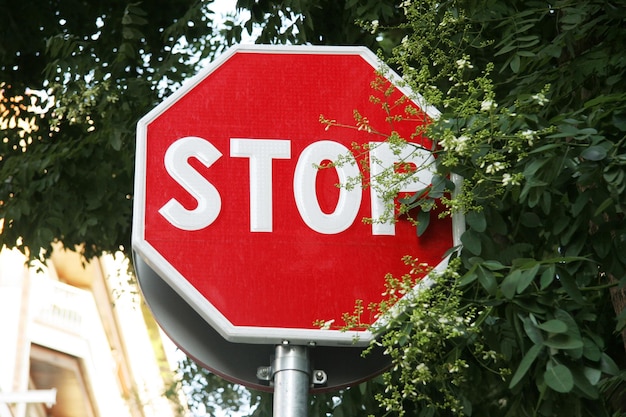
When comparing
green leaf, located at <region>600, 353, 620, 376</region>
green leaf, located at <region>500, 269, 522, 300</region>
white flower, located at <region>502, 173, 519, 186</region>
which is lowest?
green leaf, located at <region>600, 353, 620, 376</region>

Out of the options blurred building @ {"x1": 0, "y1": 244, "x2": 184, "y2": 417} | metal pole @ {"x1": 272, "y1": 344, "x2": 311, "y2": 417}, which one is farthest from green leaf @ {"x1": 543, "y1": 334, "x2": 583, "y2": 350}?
blurred building @ {"x1": 0, "y1": 244, "x2": 184, "y2": 417}

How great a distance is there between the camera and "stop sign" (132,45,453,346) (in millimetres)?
2293

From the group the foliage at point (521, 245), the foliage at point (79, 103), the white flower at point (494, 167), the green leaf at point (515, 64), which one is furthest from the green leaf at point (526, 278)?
the foliage at point (79, 103)

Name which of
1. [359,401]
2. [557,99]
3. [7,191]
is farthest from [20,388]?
[557,99]

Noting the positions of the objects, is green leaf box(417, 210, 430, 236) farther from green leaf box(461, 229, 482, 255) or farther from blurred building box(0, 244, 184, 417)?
blurred building box(0, 244, 184, 417)

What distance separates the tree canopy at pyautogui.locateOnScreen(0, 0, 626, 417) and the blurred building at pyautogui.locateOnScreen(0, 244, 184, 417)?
9.02 meters

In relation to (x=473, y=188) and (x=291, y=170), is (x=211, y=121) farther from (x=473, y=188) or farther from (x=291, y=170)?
(x=473, y=188)

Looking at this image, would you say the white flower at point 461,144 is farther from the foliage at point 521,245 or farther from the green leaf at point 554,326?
the green leaf at point 554,326

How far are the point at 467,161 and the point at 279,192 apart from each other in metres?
0.45

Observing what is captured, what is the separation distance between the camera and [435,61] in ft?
9.17

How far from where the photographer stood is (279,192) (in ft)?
7.84

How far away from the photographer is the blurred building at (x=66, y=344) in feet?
56.5

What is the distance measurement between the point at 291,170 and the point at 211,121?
0.25 m

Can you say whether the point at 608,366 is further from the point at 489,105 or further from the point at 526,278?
the point at 489,105
